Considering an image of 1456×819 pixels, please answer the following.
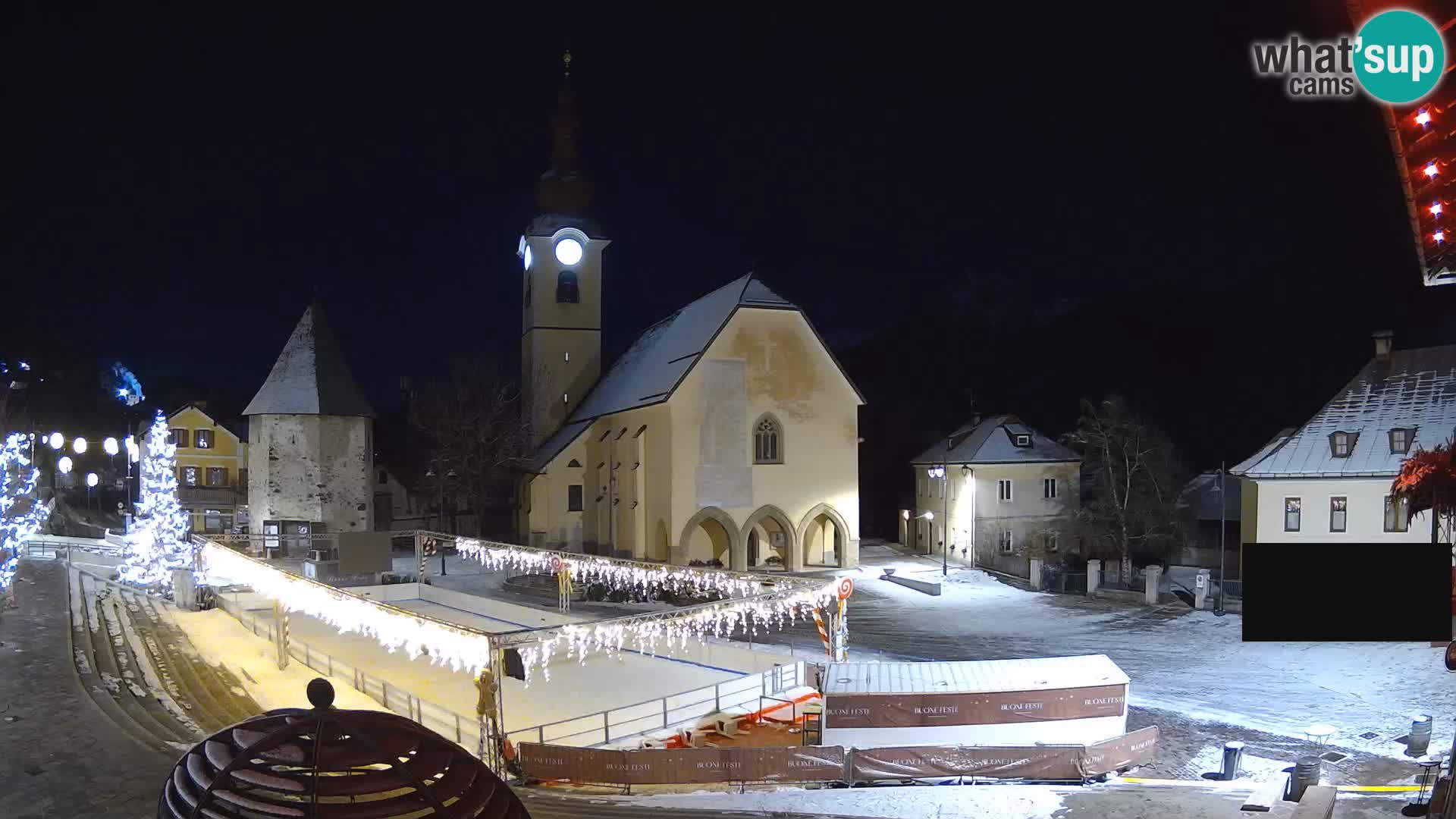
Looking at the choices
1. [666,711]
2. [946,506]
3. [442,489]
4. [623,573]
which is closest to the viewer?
[666,711]

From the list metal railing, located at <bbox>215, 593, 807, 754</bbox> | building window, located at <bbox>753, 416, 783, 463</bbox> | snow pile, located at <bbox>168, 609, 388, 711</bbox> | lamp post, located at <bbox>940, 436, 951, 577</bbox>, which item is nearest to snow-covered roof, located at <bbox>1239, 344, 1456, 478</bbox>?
lamp post, located at <bbox>940, 436, 951, 577</bbox>

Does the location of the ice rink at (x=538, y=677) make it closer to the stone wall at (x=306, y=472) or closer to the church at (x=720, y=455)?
the church at (x=720, y=455)

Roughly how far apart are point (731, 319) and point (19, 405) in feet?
121

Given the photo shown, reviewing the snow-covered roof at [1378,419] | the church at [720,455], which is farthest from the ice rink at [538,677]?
the snow-covered roof at [1378,419]

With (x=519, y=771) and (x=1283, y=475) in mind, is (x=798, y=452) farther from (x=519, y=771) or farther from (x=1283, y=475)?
(x=519, y=771)

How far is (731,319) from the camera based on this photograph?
37781 mm

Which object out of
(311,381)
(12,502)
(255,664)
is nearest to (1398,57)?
(255,664)

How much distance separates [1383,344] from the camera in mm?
32000

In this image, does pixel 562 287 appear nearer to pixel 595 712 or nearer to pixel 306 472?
pixel 306 472

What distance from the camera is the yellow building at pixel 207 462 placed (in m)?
53.3

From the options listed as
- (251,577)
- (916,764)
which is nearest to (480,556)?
(251,577)

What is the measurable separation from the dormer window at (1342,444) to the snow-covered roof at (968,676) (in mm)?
19159

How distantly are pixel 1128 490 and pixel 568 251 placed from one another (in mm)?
28784

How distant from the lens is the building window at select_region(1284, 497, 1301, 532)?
30000mm
